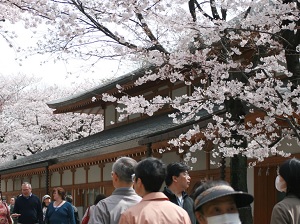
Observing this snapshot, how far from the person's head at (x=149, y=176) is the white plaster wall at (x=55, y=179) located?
2180cm

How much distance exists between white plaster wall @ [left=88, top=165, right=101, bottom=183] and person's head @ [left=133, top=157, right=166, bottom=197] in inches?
682

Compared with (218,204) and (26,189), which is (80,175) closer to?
(26,189)

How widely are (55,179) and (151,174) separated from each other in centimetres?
2251

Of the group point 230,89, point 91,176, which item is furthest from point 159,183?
point 91,176

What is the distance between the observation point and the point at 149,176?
15.4 ft

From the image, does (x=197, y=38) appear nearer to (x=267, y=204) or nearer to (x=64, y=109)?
(x=267, y=204)

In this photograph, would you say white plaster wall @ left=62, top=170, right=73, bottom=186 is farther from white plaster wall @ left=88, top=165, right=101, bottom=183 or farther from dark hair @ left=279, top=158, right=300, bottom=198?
dark hair @ left=279, top=158, right=300, bottom=198

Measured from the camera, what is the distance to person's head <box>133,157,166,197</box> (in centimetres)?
468

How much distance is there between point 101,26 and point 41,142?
2637cm

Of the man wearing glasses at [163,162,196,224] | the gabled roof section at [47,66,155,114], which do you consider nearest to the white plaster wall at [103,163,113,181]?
the gabled roof section at [47,66,155,114]

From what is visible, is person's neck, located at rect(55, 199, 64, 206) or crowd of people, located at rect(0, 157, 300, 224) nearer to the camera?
crowd of people, located at rect(0, 157, 300, 224)

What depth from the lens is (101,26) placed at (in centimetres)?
964

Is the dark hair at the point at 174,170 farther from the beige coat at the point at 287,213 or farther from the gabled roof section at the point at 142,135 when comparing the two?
the gabled roof section at the point at 142,135

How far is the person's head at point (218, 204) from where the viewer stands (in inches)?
131
